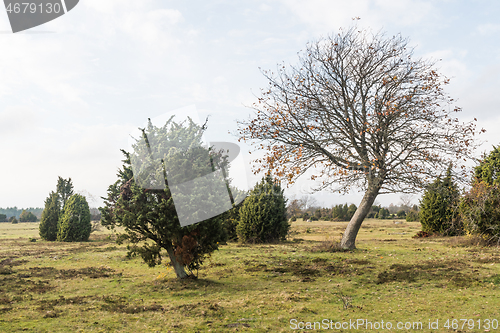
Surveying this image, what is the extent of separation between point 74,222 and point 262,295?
23938 mm

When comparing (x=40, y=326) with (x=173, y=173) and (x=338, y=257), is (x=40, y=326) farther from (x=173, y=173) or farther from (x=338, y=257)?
(x=338, y=257)

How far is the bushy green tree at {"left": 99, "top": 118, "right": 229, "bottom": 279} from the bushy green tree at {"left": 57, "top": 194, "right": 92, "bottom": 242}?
1991cm

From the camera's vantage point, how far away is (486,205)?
15758 millimetres

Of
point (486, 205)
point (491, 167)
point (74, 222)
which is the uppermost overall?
point (491, 167)

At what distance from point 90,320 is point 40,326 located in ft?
2.58

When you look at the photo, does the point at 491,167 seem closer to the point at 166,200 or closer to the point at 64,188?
the point at 166,200

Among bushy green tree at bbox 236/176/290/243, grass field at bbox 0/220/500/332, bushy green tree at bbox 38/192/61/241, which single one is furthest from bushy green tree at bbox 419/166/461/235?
bushy green tree at bbox 38/192/61/241

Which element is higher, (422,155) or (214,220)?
(422,155)

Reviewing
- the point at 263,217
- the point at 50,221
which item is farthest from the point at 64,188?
the point at 263,217

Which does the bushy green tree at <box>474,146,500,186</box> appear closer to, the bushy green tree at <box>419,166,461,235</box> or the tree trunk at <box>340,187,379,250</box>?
the bushy green tree at <box>419,166,461,235</box>

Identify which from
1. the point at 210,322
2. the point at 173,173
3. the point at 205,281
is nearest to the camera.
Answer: the point at 210,322

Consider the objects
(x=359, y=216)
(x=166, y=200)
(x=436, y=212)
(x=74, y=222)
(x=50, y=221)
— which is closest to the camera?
(x=166, y=200)

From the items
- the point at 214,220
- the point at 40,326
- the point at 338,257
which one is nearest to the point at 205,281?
the point at 214,220

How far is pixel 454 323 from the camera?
5457mm
